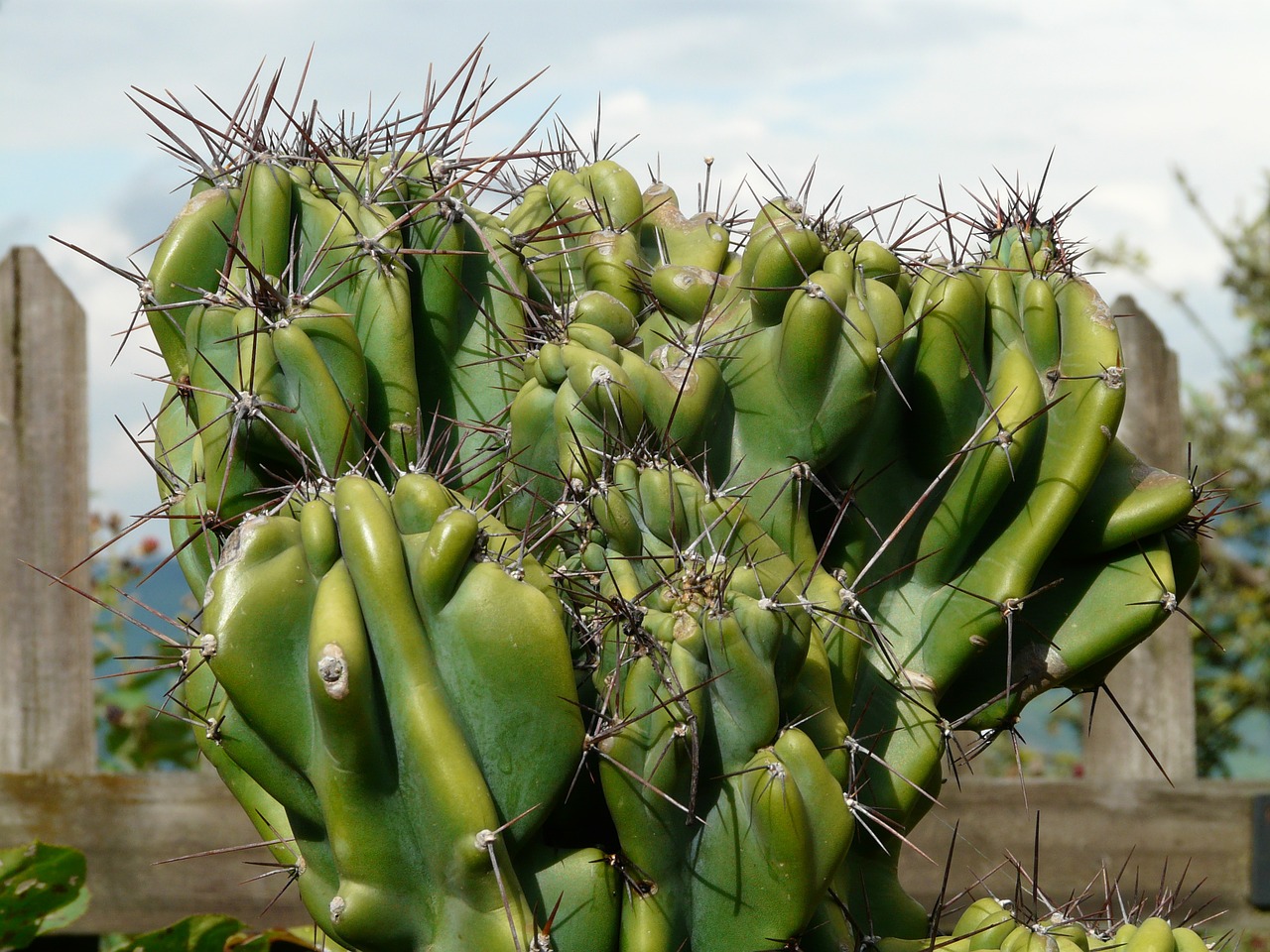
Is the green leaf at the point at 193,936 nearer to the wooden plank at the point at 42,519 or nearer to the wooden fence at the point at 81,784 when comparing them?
the wooden fence at the point at 81,784

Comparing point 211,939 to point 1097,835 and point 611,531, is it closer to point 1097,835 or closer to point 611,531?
point 611,531

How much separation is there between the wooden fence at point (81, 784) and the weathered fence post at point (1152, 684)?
130 millimetres

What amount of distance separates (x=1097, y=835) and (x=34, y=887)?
2606 mm

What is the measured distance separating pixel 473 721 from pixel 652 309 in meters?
0.79

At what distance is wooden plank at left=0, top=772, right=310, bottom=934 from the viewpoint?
10.7 ft

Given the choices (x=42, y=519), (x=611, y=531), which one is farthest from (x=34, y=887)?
(x=611, y=531)

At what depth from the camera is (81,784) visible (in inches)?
128

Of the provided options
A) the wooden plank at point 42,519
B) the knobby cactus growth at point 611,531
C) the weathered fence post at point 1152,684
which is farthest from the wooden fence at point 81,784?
the knobby cactus growth at point 611,531

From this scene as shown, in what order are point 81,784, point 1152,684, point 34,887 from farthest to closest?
point 1152,684
point 81,784
point 34,887

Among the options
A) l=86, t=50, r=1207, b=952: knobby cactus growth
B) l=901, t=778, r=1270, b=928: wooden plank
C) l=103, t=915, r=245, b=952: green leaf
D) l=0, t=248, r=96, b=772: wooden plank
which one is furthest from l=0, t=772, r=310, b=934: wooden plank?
l=901, t=778, r=1270, b=928: wooden plank

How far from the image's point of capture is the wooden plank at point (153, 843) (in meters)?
3.25

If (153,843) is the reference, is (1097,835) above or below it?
below

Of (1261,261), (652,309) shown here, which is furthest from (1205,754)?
(652,309)

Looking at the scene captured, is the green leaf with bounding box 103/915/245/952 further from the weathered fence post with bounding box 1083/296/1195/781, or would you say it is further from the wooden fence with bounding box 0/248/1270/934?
the weathered fence post with bounding box 1083/296/1195/781
